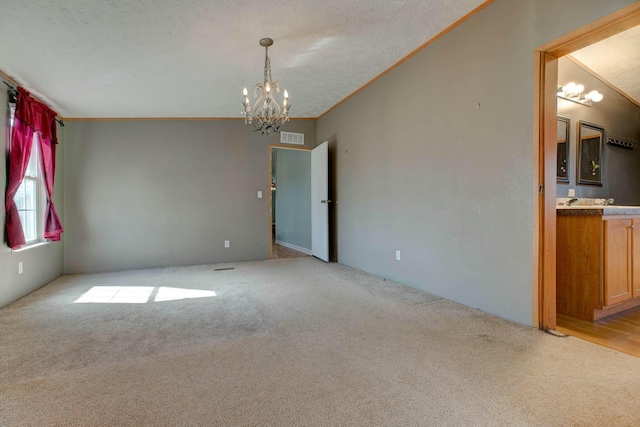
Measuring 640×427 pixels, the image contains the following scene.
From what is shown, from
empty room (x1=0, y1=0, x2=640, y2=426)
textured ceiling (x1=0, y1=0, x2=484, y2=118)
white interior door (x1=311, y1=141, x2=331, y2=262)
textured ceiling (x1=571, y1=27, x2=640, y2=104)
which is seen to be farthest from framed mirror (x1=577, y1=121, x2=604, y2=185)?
white interior door (x1=311, y1=141, x2=331, y2=262)

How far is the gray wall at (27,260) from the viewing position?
3023 millimetres

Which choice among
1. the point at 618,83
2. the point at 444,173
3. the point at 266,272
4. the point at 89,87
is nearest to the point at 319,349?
the point at 444,173

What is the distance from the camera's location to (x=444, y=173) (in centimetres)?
297

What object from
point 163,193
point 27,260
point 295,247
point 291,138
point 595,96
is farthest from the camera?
point 295,247

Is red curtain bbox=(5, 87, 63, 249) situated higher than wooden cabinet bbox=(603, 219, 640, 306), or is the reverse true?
red curtain bbox=(5, 87, 63, 249)

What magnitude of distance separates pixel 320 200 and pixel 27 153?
3697 mm

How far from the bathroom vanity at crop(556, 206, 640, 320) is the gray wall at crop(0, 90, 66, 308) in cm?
516

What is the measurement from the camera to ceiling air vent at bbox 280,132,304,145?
5.43m

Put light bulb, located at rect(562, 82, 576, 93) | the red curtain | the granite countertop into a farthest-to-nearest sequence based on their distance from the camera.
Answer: light bulb, located at rect(562, 82, 576, 93), the red curtain, the granite countertop

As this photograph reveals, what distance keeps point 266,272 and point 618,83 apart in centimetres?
515

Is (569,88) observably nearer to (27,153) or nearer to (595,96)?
(595,96)

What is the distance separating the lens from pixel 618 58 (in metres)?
3.29

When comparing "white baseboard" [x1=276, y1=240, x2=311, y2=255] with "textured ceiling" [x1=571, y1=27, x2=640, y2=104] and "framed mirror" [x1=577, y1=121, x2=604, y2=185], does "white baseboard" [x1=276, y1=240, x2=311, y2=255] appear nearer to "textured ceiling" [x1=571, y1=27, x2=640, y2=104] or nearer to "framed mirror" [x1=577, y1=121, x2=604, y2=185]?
"framed mirror" [x1=577, y1=121, x2=604, y2=185]

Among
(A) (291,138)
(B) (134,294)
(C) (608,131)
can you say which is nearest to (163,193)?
(B) (134,294)
